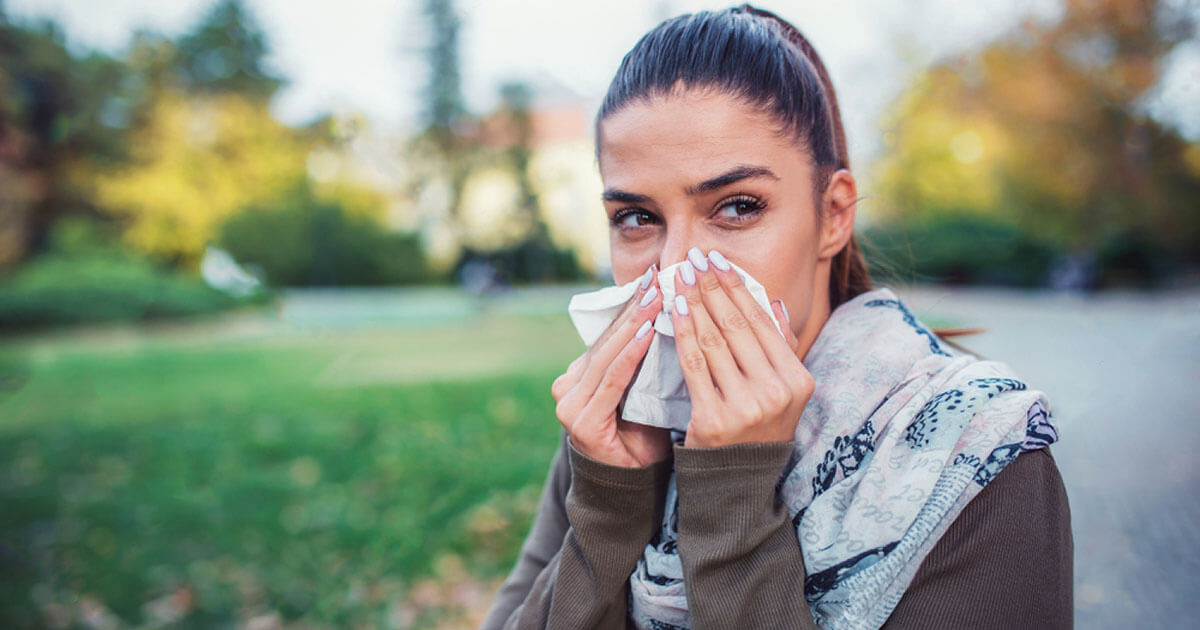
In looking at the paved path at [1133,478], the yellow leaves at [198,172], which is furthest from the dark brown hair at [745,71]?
the yellow leaves at [198,172]

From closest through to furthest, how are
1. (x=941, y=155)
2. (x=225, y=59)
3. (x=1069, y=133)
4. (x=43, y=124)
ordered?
(x=43, y=124), (x=1069, y=133), (x=941, y=155), (x=225, y=59)

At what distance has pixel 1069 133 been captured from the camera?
58.2 feet

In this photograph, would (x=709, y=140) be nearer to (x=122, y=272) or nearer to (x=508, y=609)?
(x=508, y=609)

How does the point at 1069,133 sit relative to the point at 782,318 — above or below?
above

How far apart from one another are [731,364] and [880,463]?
0.36 m

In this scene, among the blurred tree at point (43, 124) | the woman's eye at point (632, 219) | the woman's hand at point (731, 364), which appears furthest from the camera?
the blurred tree at point (43, 124)

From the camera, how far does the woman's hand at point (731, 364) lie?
1382mm

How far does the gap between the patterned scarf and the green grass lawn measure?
307cm

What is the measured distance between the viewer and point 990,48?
17.9m

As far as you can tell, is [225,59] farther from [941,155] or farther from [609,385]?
[609,385]

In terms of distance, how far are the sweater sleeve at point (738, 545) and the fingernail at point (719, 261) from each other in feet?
1.18

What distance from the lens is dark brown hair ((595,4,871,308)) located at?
5.36ft

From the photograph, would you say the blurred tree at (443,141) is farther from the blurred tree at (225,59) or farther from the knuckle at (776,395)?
the knuckle at (776,395)

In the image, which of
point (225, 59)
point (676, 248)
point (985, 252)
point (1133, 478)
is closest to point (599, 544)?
point (676, 248)
